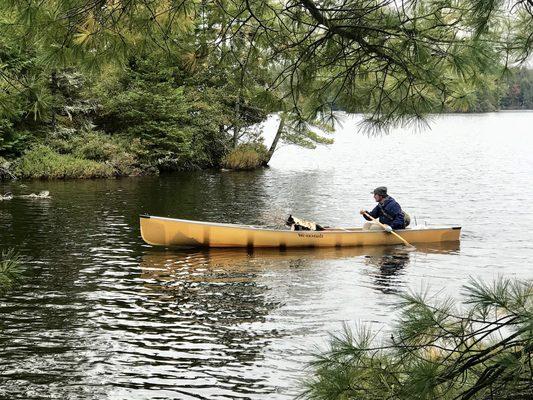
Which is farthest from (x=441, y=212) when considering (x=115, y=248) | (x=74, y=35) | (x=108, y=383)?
(x=74, y=35)

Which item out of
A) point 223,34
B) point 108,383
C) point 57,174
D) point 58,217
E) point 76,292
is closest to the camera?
point 223,34

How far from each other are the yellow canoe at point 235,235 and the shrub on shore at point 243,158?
64.7 feet

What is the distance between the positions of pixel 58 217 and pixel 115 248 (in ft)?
14.6

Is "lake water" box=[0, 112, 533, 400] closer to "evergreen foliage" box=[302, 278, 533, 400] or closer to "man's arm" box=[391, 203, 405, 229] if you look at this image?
"evergreen foliage" box=[302, 278, 533, 400]

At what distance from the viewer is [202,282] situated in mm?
12781

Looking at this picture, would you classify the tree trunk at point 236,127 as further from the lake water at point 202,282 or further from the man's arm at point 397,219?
the man's arm at point 397,219

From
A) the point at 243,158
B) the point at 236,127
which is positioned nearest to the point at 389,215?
the point at 243,158

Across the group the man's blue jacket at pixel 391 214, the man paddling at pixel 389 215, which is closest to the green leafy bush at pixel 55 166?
the man paddling at pixel 389 215

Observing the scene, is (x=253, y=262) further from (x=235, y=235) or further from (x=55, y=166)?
(x=55, y=166)

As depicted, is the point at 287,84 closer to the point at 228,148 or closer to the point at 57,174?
the point at 57,174

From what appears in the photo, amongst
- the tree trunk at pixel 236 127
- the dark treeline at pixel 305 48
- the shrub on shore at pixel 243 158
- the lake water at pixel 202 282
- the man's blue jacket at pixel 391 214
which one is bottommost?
the lake water at pixel 202 282

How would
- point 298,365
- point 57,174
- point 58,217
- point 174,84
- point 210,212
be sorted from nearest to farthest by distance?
point 298,365 < point 58,217 < point 210,212 < point 57,174 < point 174,84

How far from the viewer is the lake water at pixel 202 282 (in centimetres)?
817

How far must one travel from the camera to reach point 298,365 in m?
8.51
